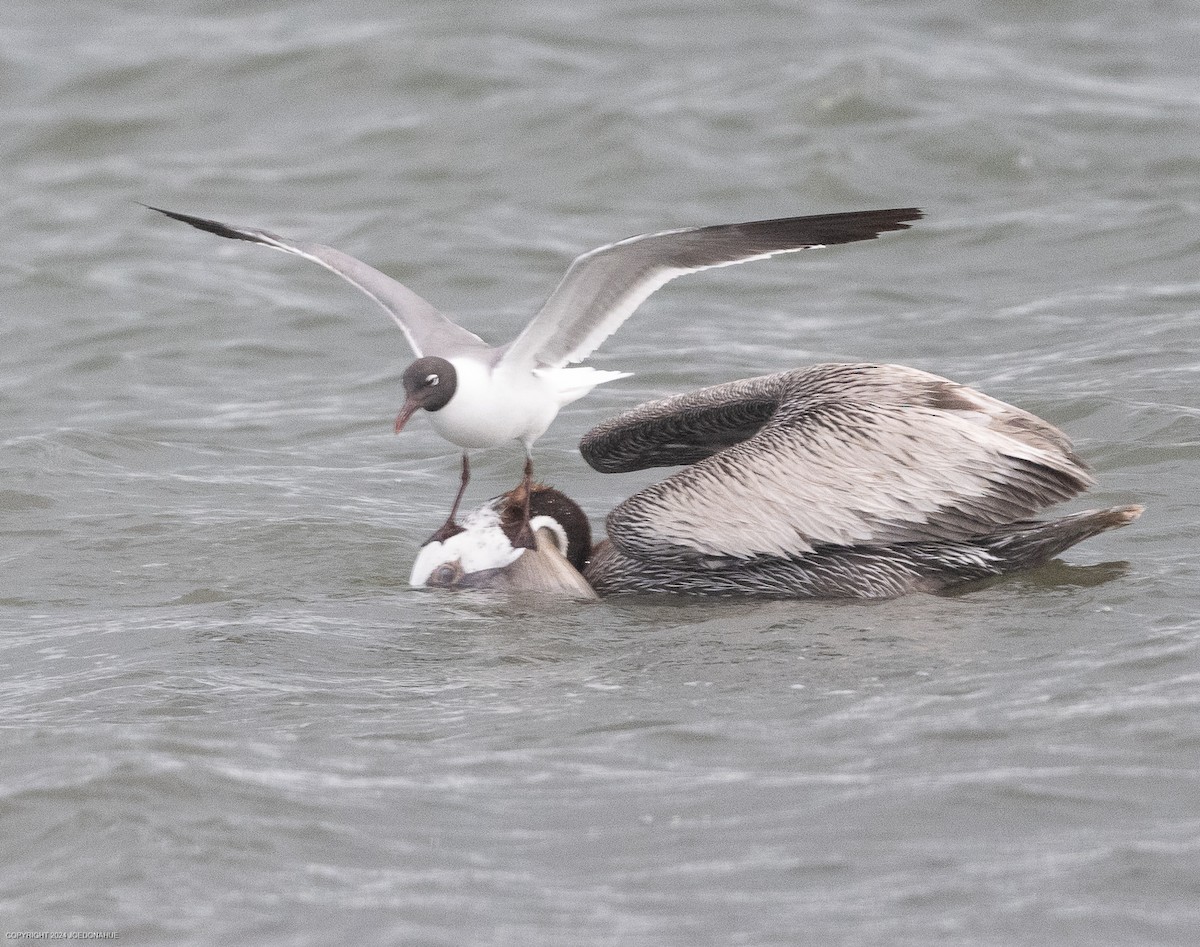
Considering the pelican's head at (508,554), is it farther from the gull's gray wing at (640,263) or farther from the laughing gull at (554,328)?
the gull's gray wing at (640,263)

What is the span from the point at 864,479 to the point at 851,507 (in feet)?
0.35

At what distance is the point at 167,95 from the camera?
16000mm

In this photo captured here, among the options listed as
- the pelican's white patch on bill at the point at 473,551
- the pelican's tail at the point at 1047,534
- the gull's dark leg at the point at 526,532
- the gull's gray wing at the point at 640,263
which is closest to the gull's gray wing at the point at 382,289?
the gull's gray wing at the point at 640,263

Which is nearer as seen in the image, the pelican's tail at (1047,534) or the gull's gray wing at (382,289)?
the pelican's tail at (1047,534)

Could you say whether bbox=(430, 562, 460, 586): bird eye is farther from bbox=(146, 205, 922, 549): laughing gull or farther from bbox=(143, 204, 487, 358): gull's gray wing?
bbox=(143, 204, 487, 358): gull's gray wing

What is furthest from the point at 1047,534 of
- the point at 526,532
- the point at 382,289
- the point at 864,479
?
the point at 382,289

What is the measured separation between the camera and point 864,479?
21.6ft

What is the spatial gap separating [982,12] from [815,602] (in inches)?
453

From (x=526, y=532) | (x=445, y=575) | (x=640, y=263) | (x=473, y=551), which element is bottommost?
(x=445, y=575)

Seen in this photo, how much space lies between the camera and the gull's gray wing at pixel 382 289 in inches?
284

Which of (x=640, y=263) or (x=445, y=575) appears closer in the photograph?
(x=640, y=263)

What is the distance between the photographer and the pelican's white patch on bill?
7043 mm

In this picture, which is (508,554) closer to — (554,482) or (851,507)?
(851,507)

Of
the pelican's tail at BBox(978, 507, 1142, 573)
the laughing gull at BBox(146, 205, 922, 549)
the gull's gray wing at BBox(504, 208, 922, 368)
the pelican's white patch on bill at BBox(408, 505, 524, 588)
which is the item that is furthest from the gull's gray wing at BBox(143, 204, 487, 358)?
the pelican's tail at BBox(978, 507, 1142, 573)
